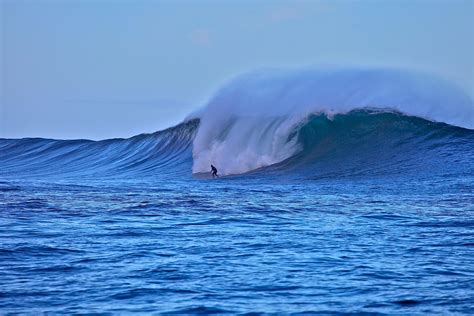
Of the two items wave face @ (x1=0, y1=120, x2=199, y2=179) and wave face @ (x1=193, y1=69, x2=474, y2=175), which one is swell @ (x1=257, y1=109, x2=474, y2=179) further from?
wave face @ (x1=0, y1=120, x2=199, y2=179)

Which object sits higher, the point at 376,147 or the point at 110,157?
the point at 110,157

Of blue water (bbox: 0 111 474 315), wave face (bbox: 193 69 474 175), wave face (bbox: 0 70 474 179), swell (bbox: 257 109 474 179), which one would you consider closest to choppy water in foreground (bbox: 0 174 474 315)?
blue water (bbox: 0 111 474 315)

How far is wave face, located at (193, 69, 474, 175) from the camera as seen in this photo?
22953 mm

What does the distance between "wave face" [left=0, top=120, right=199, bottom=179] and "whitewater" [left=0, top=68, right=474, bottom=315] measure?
161mm

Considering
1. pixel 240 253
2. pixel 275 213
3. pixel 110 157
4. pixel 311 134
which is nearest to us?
pixel 240 253

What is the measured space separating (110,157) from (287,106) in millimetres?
6873

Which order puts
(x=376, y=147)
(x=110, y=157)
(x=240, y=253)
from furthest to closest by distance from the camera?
1. (x=110, y=157)
2. (x=376, y=147)
3. (x=240, y=253)

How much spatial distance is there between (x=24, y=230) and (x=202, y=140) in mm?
15208

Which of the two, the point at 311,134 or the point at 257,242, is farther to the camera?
the point at 311,134

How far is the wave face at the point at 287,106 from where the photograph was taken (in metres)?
23.0

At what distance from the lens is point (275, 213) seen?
1181 centimetres

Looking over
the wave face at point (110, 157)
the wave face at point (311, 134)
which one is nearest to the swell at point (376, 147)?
the wave face at point (311, 134)

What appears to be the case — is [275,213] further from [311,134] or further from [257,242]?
[311,134]

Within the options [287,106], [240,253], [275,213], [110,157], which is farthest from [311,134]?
[240,253]
